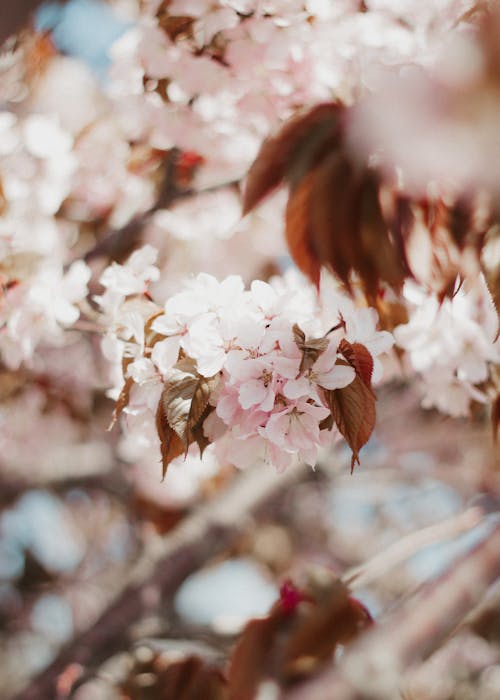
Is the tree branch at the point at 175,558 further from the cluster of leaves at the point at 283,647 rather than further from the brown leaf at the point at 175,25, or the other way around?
the brown leaf at the point at 175,25

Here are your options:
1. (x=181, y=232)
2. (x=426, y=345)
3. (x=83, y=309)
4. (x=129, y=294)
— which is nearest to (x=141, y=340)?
(x=129, y=294)

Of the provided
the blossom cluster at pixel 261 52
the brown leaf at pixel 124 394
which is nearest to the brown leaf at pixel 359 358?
the brown leaf at pixel 124 394

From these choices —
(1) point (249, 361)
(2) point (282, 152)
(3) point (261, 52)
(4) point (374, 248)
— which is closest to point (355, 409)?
(1) point (249, 361)

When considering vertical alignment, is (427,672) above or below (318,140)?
below

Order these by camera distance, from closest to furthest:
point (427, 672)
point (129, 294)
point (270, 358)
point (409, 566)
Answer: point (270, 358), point (129, 294), point (427, 672), point (409, 566)

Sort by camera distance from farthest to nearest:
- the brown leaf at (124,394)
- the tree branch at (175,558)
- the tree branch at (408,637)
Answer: the tree branch at (175,558)
the tree branch at (408,637)
the brown leaf at (124,394)

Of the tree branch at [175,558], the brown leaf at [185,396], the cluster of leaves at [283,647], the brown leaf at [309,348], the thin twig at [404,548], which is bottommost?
the tree branch at [175,558]

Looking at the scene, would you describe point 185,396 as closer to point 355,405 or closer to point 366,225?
point 355,405

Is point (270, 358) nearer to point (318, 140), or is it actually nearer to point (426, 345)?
point (318, 140)
